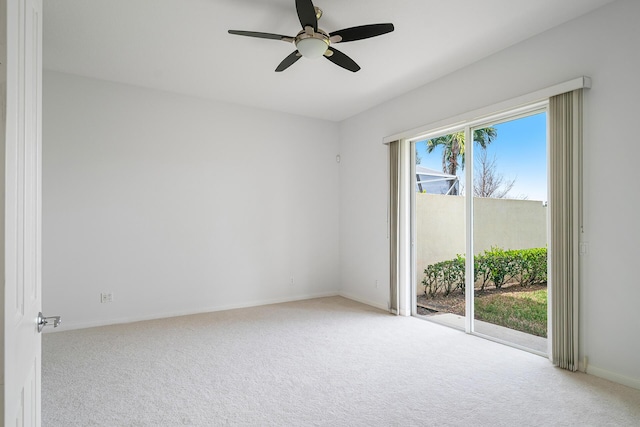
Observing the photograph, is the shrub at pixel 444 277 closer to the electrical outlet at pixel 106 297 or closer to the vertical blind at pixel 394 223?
the vertical blind at pixel 394 223

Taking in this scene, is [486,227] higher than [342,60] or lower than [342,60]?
lower

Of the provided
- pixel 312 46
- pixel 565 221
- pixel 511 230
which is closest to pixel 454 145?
pixel 511 230

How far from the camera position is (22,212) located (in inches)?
39.6

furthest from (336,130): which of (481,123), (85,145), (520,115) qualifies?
(85,145)

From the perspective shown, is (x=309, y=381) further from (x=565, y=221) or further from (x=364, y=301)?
(x=364, y=301)

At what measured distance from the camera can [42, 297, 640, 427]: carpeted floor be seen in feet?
7.58

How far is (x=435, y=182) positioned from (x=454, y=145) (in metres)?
0.53

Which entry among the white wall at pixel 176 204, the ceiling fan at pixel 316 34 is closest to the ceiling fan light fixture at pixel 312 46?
the ceiling fan at pixel 316 34

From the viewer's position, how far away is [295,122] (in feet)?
18.6

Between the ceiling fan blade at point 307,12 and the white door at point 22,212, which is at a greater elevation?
the ceiling fan blade at point 307,12

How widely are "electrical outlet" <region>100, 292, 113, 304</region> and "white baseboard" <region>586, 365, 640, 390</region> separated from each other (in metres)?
4.88

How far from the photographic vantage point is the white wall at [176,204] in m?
4.11

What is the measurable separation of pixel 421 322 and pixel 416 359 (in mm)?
1209

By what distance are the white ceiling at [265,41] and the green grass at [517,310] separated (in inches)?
98.2
